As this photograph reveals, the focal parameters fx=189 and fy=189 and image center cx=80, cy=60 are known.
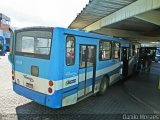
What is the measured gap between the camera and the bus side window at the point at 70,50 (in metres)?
5.92

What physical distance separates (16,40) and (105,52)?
4059 millimetres

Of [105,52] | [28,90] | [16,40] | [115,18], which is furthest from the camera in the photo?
[115,18]

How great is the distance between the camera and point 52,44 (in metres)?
5.56

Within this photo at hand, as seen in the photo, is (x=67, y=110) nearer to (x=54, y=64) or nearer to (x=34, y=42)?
(x=54, y=64)

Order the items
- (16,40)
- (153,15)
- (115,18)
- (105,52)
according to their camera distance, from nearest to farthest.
A: (16,40) < (105,52) < (153,15) < (115,18)

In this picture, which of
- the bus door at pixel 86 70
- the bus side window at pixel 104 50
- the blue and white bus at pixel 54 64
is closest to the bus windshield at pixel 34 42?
the blue and white bus at pixel 54 64

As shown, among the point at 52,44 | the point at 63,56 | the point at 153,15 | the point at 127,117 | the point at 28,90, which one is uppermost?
the point at 153,15

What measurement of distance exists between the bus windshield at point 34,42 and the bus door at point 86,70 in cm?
139

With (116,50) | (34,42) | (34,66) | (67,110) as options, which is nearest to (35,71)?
(34,66)

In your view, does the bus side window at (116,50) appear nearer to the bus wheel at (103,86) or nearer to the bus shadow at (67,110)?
the bus wheel at (103,86)

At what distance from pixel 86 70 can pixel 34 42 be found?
2.17m

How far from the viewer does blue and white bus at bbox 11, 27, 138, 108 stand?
220 inches

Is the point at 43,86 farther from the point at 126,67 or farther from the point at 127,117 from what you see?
the point at 126,67

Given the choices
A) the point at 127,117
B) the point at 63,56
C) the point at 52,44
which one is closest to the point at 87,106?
the point at 127,117
